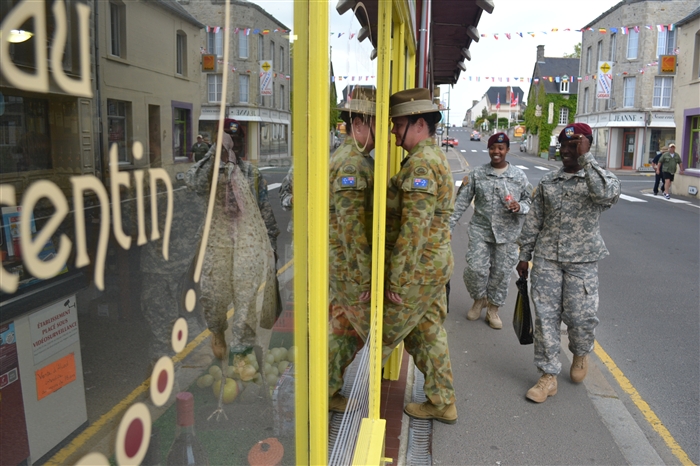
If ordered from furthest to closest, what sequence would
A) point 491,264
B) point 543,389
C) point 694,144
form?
point 694,144 < point 491,264 < point 543,389

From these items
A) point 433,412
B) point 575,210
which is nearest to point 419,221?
point 433,412

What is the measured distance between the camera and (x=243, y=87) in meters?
0.87

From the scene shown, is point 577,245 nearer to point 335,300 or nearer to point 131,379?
point 335,300

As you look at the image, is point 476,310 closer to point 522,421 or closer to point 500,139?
point 500,139

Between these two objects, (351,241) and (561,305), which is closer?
(351,241)

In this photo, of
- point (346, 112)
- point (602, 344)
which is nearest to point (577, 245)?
point (602, 344)

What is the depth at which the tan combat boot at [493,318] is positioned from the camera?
18.1ft

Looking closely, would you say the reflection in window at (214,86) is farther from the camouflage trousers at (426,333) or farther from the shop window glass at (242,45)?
the camouflage trousers at (426,333)

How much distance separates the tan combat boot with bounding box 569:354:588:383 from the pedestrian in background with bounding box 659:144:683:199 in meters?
16.2

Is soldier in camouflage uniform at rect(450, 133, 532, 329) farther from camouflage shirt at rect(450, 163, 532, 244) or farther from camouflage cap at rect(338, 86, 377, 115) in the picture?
camouflage cap at rect(338, 86, 377, 115)

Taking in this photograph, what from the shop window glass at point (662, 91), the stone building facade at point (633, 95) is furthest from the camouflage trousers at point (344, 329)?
the shop window glass at point (662, 91)

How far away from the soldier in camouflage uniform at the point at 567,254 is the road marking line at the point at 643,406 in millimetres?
528

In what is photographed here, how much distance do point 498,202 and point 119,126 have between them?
16.1 ft

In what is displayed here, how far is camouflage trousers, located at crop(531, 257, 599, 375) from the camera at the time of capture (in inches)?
154
